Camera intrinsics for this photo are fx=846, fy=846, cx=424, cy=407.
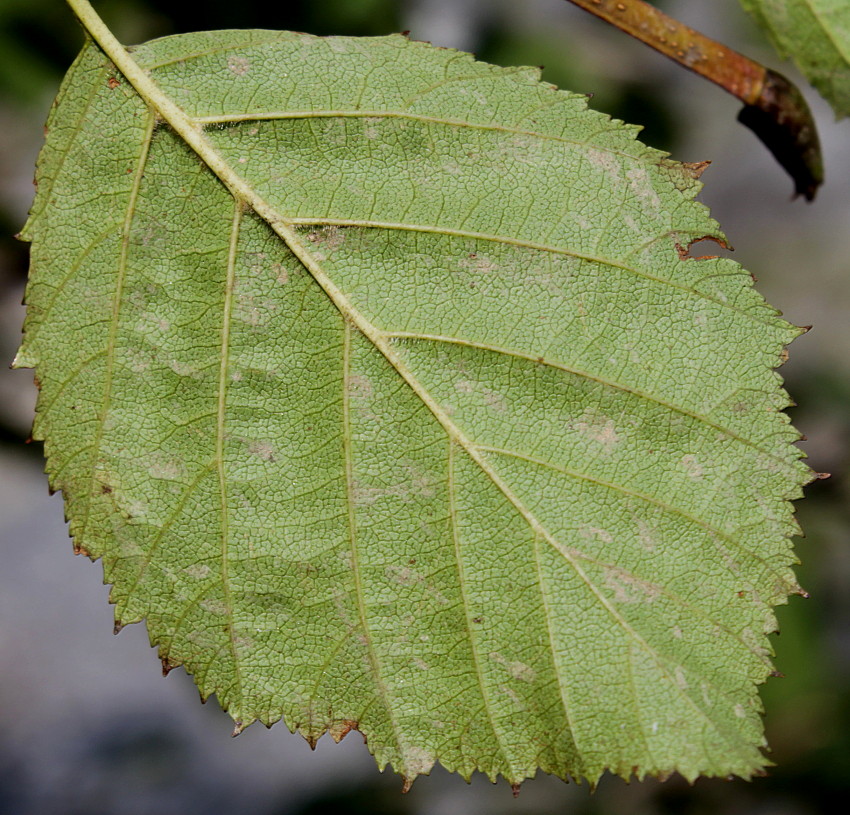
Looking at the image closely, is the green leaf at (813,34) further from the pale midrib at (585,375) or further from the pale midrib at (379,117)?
the pale midrib at (585,375)

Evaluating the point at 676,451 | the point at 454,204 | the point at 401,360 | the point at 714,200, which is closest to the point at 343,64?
the point at 454,204

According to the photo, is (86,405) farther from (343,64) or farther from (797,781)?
(797,781)

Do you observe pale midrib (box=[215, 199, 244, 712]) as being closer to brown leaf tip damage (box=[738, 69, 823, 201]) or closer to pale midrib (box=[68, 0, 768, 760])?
pale midrib (box=[68, 0, 768, 760])

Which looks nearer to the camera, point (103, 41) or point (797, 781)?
point (103, 41)

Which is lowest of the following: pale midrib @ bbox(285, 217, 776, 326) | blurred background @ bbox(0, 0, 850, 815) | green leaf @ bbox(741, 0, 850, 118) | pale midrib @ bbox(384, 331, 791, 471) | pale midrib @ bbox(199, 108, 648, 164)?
blurred background @ bbox(0, 0, 850, 815)

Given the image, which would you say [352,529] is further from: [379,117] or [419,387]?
[379,117]

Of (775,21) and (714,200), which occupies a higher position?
(775,21)

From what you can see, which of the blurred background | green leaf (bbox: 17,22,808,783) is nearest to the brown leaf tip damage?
green leaf (bbox: 17,22,808,783)
